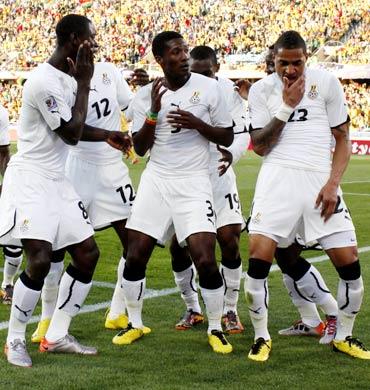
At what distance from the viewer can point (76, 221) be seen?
17.6ft

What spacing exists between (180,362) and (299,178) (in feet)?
4.54

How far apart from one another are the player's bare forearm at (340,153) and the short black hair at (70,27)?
173cm

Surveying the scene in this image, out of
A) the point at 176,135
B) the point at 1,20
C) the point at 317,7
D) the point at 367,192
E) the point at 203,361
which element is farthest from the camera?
the point at 1,20

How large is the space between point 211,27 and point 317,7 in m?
6.09

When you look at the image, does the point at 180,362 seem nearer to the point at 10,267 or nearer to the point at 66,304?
the point at 66,304

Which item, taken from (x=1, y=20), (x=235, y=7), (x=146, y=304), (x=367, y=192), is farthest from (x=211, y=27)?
(x=146, y=304)

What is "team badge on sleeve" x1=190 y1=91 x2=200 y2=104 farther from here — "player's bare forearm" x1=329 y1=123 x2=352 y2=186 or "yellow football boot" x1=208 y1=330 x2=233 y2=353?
"yellow football boot" x1=208 y1=330 x2=233 y2=353

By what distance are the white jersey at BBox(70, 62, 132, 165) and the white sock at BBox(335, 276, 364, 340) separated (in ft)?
6.65

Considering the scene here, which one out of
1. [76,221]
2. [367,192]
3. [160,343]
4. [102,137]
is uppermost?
Result: [102,137]

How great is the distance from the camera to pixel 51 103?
5102 mm

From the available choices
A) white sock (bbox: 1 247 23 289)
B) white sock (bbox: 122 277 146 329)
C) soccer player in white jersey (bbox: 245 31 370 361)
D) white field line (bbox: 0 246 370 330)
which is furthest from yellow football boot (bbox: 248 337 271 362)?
white sock (bbox: 1 247 23 289)

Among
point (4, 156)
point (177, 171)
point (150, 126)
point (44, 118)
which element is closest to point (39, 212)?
point (44, 118)

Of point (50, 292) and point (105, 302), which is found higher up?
point (50, 292)

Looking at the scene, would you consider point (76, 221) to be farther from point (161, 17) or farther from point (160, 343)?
point (161, 17)
